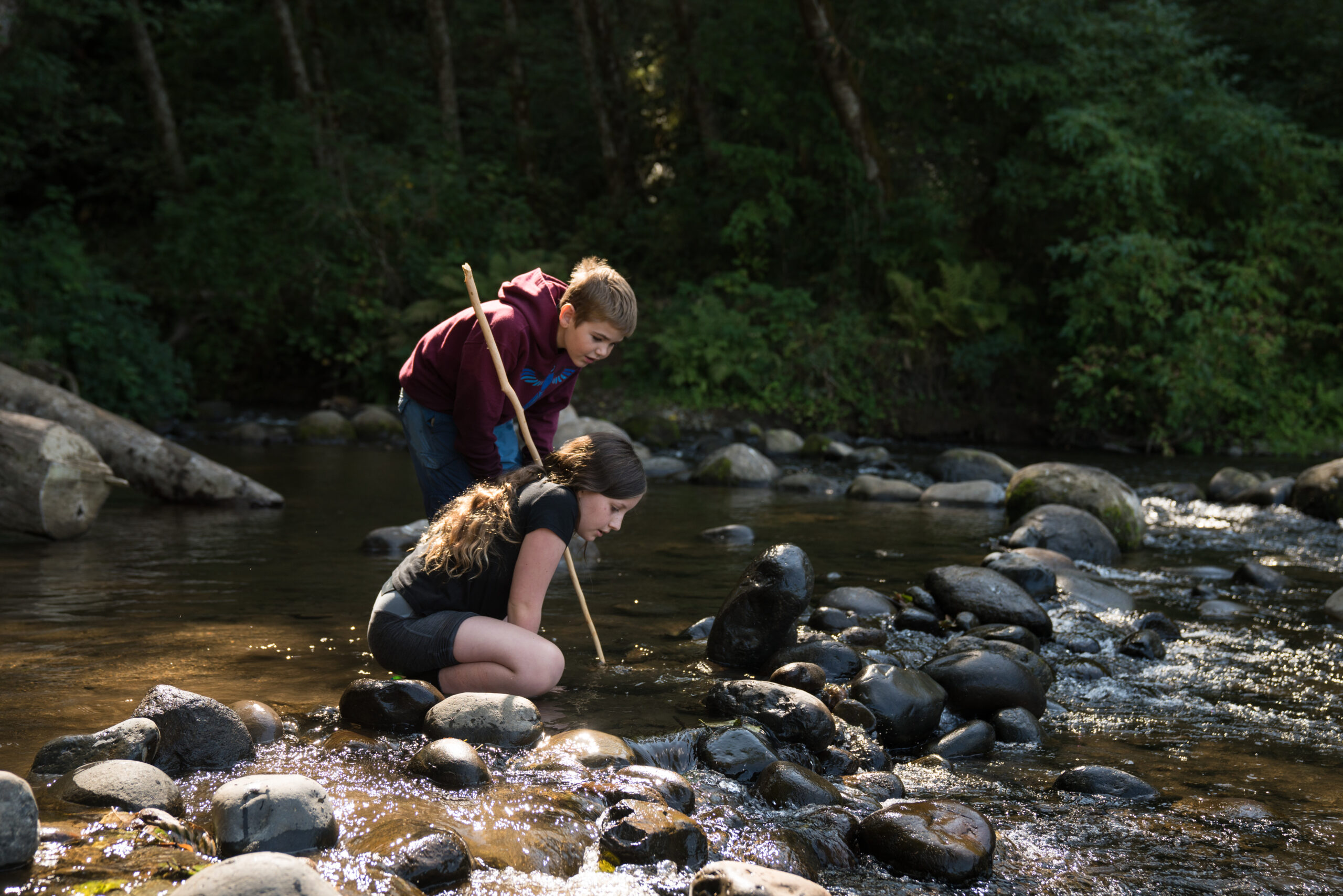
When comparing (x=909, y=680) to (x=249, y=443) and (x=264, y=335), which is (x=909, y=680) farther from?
(x=264, y=335)

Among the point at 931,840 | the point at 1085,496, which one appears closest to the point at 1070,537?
the point at 1085,496

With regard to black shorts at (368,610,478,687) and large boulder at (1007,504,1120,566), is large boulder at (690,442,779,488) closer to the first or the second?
large boulder at (1007,504,1120,566)

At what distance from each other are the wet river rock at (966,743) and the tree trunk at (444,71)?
1963 centimetres

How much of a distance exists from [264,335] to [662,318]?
7354mm

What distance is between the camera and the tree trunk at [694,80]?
20.0m

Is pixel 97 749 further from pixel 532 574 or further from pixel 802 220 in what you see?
pixel 802 220

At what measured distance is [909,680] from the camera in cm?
446

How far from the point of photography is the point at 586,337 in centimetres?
461

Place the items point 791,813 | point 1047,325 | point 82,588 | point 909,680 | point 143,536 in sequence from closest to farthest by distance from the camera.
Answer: point 791,813
point 909,680
point 82,588
point 143,536
point 1047,325

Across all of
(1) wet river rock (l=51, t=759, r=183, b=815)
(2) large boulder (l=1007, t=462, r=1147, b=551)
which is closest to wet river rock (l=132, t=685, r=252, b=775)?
(1) wet river rock (l=51, t=759, r=183, b=815)

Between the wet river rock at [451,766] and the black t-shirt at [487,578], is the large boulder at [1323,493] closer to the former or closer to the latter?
the black t-shirt at [487,578]

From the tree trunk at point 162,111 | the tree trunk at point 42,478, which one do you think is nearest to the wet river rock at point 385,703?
the tree trunk at point 42,478

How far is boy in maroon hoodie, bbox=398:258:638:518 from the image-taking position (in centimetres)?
455

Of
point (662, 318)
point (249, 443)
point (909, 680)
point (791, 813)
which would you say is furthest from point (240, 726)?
point (662, 318)
